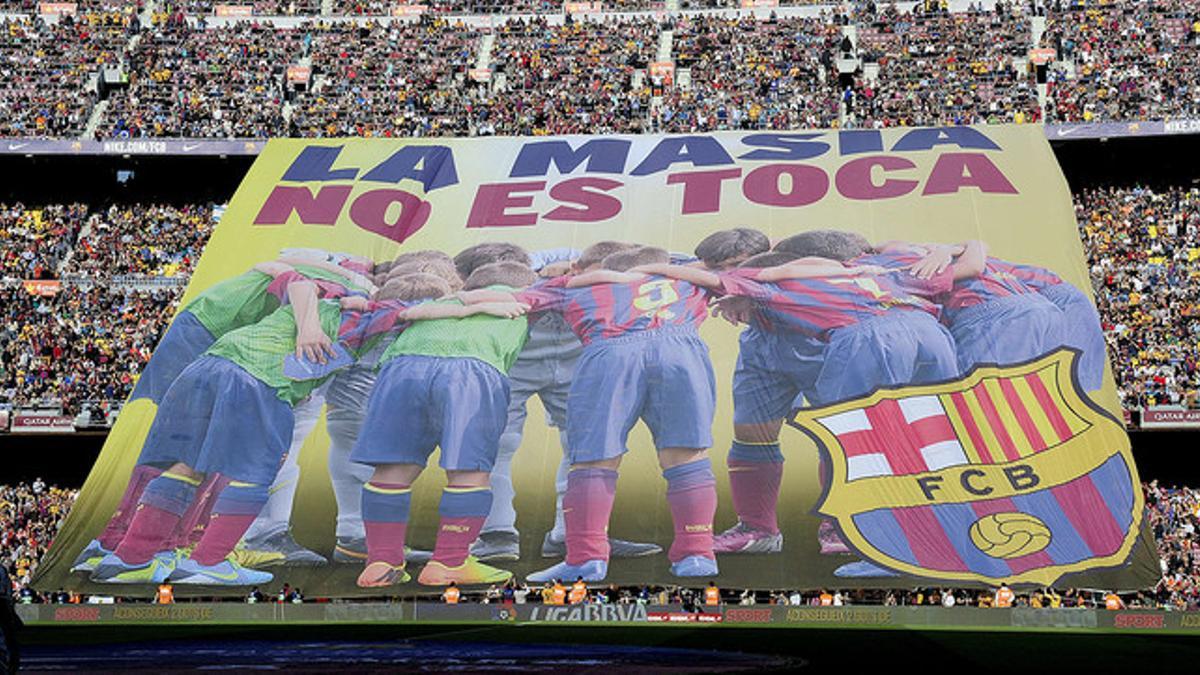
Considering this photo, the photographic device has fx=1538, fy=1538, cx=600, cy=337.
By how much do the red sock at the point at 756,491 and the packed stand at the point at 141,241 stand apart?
2285 centimetres

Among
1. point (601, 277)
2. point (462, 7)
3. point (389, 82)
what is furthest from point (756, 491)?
point (462, 7)

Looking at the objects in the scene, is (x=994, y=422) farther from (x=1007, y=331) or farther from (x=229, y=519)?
(x=229, y=519)

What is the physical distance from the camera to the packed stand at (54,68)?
55.8m

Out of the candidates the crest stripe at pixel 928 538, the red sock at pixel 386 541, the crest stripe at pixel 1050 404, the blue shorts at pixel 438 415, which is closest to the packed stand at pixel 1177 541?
the crest stripe at pixel 1050 404

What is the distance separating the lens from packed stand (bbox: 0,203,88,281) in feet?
169

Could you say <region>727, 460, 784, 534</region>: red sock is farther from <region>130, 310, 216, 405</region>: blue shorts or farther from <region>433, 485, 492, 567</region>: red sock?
<region>130, 310, 216, 405</region>: blue shorts

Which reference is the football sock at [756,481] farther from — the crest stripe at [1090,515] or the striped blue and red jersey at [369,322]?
the striped blue and red jersey at [369,322]

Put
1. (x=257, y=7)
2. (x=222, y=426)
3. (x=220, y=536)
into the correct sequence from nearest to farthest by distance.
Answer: (x=220, y=536)
(x=222, y=426)
(x=257, y=7)

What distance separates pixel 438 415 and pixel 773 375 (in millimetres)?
8487

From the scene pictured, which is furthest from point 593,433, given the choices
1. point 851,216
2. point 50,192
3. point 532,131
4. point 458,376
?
point 50,192

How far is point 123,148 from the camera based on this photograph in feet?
174

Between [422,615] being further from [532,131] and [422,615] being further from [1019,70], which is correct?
[1019,70]

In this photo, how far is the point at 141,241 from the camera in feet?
174

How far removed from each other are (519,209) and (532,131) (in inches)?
446
